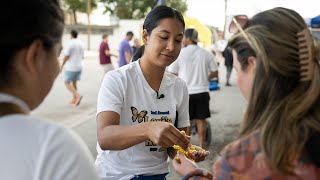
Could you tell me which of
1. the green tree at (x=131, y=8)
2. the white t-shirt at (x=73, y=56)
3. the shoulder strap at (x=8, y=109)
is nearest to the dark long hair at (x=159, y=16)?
the shoulder strap at (x=8, y=109)

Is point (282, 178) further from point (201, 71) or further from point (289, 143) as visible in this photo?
point (201, 71)

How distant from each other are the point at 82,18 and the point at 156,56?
56.3 m

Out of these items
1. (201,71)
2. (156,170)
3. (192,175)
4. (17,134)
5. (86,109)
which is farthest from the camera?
(86,109)

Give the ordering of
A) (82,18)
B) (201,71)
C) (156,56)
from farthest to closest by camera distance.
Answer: (82,18) < (201,71) < (156,56)

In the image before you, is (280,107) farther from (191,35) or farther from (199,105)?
(191,35)

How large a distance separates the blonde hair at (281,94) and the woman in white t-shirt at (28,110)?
53cm

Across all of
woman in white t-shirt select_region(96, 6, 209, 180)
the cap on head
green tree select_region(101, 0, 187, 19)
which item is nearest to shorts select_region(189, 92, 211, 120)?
the cap on head

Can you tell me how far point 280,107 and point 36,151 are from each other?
70 centimetres

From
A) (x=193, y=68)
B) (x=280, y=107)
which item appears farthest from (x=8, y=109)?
(x=193, y=68)

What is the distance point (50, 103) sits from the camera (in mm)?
8930

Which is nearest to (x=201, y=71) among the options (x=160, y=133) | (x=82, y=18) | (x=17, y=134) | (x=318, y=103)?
(x=160, y=133)

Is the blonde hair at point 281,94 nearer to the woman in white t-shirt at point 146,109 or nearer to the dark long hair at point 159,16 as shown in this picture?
the woman in white t-shirt at point 146,109

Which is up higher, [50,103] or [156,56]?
[156,56]

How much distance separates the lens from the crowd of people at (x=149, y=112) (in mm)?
851
